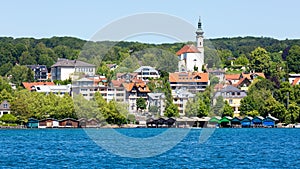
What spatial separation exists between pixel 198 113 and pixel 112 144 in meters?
29.3

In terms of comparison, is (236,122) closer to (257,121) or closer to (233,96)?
(257,121)

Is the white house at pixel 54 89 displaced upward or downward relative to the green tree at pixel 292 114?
upward

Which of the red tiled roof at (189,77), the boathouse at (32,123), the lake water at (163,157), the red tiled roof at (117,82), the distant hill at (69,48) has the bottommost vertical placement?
the lake water at (163,157)

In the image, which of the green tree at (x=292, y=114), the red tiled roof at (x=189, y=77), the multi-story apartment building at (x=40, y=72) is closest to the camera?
the green tree at (x=292, y=114)

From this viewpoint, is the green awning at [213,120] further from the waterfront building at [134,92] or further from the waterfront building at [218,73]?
the waterfront building at [218,73]

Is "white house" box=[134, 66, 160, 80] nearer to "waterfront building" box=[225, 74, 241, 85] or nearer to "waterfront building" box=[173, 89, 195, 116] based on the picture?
"waterfront building" box=[173, 89, 195, 116]

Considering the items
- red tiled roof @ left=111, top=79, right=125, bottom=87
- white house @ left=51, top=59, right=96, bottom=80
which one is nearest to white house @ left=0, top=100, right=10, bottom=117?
red tiled roof @ left=111, top=79, right=125, bottom=87

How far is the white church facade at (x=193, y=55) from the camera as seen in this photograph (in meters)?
93.1

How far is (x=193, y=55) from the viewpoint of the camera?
94.6 meters

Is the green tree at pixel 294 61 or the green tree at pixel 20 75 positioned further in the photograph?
Result: the green tree at pixel 294 61

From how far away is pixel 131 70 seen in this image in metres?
73.8

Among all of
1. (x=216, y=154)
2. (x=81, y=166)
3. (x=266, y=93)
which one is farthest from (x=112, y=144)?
(x=266, y=93)

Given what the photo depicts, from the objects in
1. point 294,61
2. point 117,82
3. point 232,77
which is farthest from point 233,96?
point 294,61

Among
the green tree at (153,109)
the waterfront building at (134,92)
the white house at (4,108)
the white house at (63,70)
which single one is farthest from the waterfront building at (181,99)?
the white house at (63,70)
